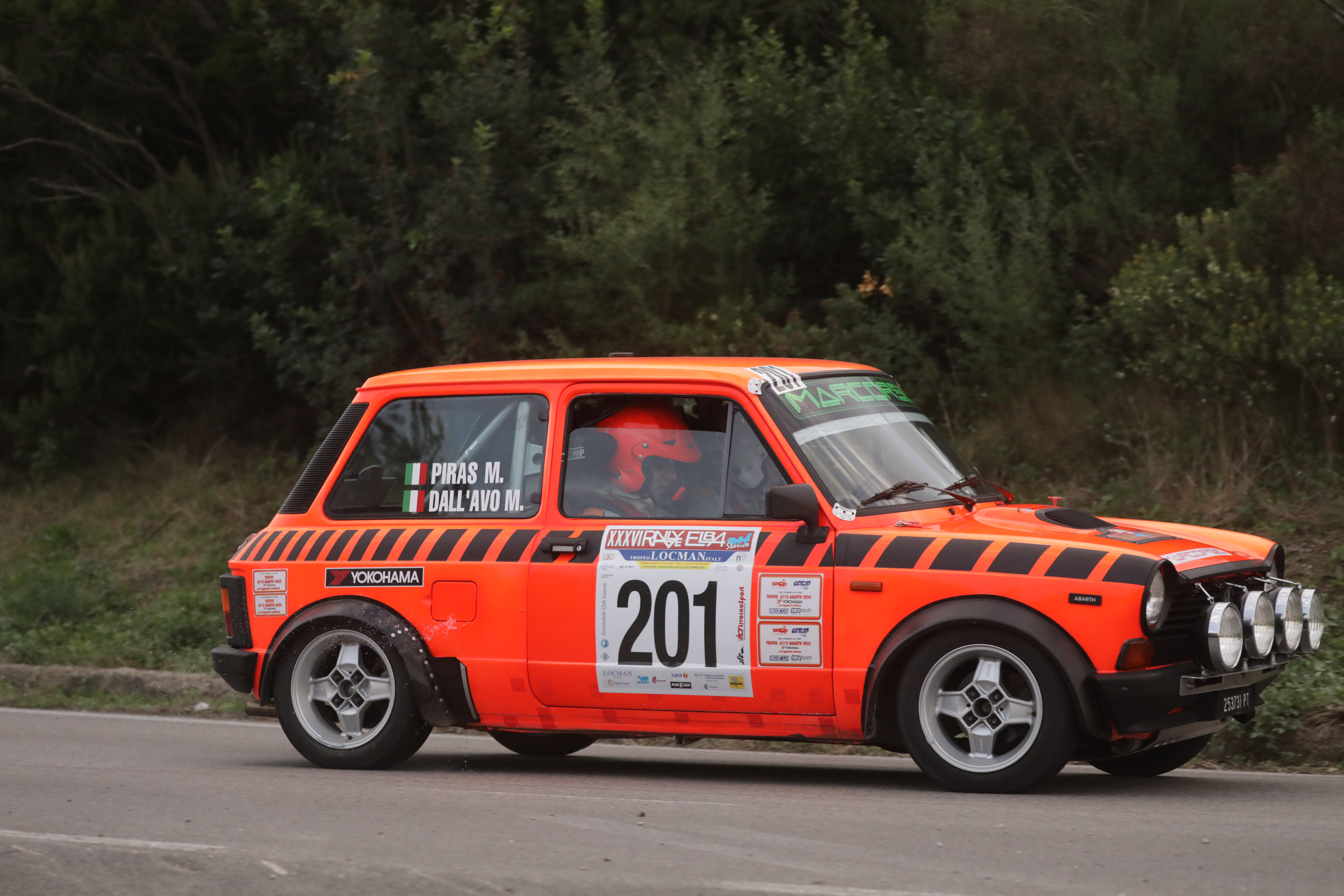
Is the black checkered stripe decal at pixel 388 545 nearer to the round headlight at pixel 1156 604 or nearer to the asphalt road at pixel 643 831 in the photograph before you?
the asphalt road at pixel 643 831

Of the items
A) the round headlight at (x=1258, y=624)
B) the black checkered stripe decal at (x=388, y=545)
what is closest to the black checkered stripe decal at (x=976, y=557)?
the round headlight at (x=1258, y=624)

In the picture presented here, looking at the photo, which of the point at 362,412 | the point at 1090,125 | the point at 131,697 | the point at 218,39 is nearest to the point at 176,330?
the point at 218,39

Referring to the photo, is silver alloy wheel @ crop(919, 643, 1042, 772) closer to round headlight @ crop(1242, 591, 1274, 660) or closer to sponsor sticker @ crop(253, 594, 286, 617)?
round headlight @ crop(1242, 591, 1274, 660)

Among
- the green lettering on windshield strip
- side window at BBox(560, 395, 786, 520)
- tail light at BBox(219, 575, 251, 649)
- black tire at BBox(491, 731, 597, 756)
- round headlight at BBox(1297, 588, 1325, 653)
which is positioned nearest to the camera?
round headlight at BBox(1297, 588, 1325, 653)

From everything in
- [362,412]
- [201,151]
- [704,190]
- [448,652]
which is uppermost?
[201,151]

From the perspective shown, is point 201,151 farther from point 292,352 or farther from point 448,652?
point 448,652

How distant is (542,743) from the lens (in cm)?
920

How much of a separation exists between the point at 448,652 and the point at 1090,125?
10.7 meters

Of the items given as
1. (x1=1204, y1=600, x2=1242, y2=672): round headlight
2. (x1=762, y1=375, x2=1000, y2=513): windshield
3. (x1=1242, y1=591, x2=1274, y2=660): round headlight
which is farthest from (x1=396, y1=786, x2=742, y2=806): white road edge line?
(x1=1242, y1=591, x2=1274, y2=660): round headlight

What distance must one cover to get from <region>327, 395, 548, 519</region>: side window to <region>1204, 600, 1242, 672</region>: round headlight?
120 inches

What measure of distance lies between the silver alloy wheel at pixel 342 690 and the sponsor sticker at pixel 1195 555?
3.69m

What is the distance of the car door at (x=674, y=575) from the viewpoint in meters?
7.30

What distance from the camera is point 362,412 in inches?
339

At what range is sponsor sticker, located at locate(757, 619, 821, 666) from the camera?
7.24 meters
